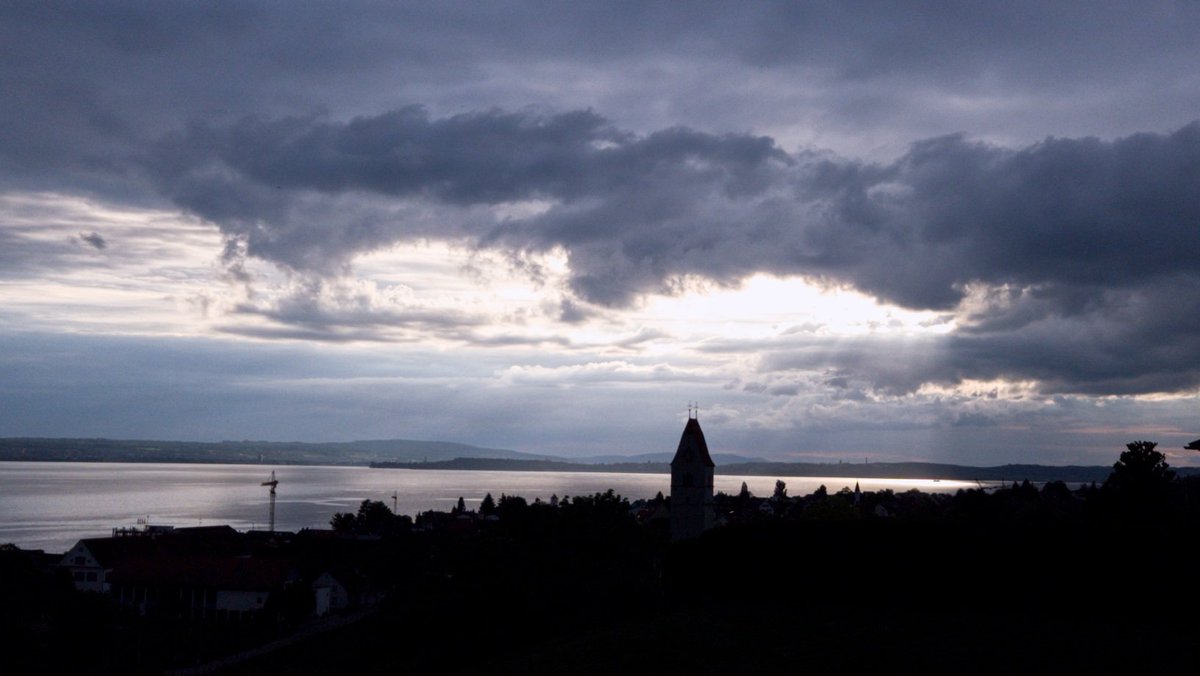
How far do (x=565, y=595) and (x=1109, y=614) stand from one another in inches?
573

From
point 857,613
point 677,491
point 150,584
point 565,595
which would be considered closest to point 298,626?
point 150,584

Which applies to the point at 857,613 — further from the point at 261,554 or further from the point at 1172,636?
the point at 261,554

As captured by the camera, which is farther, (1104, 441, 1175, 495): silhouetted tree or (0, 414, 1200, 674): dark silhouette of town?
(1104, 441, 1175, 495): silhouetted tree

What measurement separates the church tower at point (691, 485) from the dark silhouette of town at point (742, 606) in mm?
8000

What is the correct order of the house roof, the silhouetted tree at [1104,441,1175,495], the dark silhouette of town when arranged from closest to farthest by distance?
the dark silhouette of town → the silhouetted tree at [1104,441,1175,495] → the house roof

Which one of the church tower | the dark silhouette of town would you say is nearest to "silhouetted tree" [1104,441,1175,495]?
the dark silhouette of town

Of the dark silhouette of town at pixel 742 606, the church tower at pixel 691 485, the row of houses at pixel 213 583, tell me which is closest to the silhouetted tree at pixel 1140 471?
the dark silhouette of town at pixel 742 606

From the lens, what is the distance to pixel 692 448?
210ft

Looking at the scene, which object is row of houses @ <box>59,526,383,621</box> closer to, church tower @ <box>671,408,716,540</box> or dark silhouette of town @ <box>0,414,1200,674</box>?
dark silhouette of town @ <box>0,414,1200,674</box>

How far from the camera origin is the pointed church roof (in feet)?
210

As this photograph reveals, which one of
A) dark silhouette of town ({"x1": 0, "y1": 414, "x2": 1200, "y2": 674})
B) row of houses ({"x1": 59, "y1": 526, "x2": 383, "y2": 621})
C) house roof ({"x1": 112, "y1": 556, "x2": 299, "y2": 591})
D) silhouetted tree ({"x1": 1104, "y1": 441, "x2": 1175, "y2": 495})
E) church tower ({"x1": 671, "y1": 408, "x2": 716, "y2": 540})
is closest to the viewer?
dark silhouette of town ({"x1": 0, "y1": 414, "x2": 1200, "y2": 674})

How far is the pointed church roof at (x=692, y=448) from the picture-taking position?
210ft

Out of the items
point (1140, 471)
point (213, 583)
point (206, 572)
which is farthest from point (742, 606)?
point (206, 572)

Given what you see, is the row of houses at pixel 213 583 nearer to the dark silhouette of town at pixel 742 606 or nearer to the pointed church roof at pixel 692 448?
the dark silhouette of town at pixel 742 606
